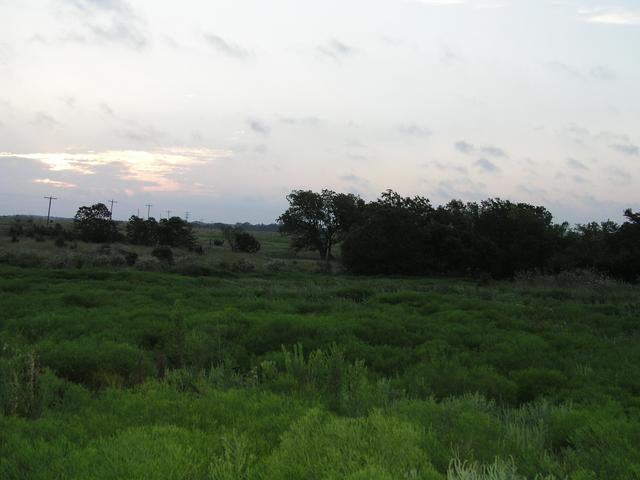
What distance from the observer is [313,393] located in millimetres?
8078

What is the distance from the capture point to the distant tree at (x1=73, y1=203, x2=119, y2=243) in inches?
2926

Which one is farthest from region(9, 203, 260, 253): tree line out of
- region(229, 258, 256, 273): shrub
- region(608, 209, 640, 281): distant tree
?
region(608, 209, 640, 281): distant tree

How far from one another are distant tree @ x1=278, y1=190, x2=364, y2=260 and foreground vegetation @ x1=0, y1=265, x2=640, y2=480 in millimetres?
56900

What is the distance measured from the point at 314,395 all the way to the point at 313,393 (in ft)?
0.45

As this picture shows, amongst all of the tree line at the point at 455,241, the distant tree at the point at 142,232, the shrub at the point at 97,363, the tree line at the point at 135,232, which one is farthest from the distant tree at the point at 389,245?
the shrub at the point at 97,363

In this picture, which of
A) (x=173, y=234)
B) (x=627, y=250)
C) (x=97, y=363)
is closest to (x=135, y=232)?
(x=173, y=234)

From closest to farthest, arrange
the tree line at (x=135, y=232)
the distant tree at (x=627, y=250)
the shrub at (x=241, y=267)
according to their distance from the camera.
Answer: the distant tree at (x=627, y=250) → the shrub at (x=241, y=267) → the tree line at (x=135, y=232)

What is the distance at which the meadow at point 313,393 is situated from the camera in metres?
5.24

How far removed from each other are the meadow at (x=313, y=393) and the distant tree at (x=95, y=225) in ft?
187

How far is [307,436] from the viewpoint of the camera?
566 cm

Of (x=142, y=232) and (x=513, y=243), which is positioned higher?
(x=513, y=243)

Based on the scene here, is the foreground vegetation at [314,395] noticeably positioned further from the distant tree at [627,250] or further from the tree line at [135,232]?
the tree line at [135,232]

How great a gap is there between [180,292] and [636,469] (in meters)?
22.9

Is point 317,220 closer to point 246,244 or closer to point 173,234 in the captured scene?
point 246,244
